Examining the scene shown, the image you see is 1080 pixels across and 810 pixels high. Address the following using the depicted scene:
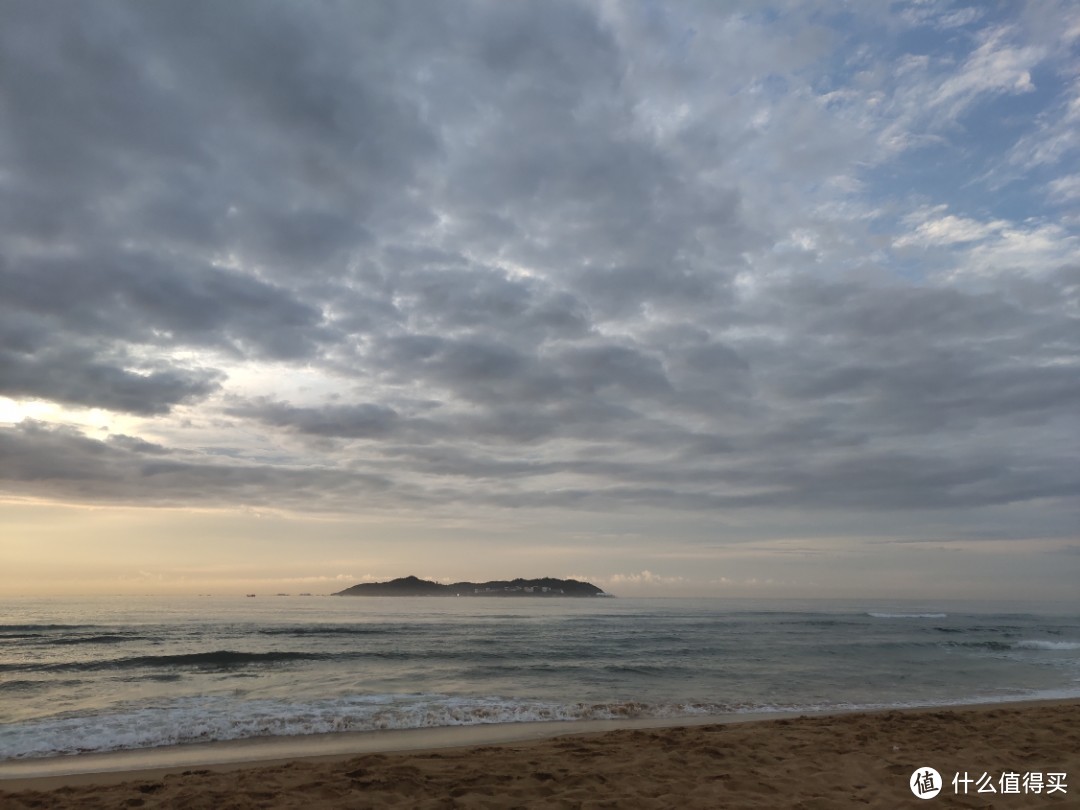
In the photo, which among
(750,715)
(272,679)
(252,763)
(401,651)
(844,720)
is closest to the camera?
(252,763)

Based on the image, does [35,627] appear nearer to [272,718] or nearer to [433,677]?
[433,677]

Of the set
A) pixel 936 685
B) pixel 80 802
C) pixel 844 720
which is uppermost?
pixel 80 802

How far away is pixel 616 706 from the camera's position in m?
15.2

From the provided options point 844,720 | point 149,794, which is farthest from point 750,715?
point 149,794

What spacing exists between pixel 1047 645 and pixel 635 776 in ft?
132

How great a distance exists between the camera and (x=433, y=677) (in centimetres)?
A: 2011

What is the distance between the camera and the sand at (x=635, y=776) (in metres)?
7.02

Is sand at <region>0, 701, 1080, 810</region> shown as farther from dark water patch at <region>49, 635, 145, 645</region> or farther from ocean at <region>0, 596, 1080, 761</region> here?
dark water patch at <region>49, 635, 145, 645</region>

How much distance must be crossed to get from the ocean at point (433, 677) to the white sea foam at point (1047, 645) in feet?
0.67

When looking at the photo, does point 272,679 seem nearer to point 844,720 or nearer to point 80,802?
point 80,802

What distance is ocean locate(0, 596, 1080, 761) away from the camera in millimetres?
13312

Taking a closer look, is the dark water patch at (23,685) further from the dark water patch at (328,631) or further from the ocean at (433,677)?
the dark water patch at (328,631)

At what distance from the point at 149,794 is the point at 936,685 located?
22.1 meters

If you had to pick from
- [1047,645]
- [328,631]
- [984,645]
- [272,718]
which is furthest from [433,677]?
[1047,645]
